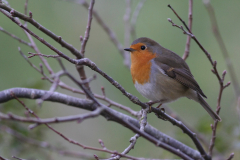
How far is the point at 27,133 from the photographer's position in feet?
10.6

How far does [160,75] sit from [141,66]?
25 cm

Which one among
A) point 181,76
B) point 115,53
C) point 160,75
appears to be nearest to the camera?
point 160,75

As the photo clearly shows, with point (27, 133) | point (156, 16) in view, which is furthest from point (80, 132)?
point (156, 16)

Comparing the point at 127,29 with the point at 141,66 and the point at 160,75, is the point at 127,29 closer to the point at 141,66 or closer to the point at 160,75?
the point at 141,66

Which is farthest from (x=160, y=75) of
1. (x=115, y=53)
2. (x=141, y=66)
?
(x=115, y=53)

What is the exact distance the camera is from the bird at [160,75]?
354cm

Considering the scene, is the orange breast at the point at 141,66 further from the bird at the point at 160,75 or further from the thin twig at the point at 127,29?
the thin twig at the point at 127,29

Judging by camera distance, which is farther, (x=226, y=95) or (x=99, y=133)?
(x=226, y=95)

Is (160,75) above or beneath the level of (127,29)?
beneath

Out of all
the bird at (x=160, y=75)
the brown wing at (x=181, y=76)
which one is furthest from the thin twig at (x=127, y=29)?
the brown wing at (x=181, y=76)

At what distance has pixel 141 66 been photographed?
3637 mm

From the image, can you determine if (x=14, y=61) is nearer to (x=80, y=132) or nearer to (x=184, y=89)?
(x=80, y=132)

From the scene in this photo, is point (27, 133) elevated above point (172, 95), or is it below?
below

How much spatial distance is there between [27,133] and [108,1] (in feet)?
18.5
